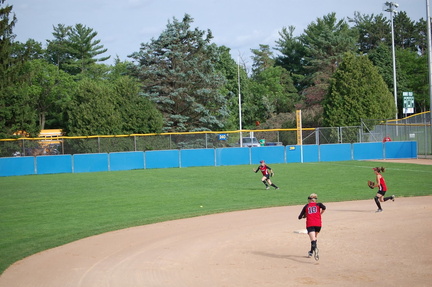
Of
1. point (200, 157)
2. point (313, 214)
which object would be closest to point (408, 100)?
point (200, 157)

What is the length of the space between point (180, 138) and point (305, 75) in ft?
177

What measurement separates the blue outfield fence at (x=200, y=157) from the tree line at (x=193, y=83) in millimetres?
8766

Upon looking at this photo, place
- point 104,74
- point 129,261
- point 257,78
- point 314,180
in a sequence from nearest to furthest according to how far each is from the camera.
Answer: point 129,261
point 314,180
point 104,74
point 257,78

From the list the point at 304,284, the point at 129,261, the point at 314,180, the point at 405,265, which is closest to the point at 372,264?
the point at 405,265

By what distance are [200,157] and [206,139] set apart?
2.92m

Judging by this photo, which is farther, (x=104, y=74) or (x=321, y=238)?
(x=104, y=74)

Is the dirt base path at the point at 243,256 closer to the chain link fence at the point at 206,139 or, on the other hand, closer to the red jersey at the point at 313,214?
the red jersey at the point at 313,214

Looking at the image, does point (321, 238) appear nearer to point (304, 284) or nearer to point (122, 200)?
point (304, 284)

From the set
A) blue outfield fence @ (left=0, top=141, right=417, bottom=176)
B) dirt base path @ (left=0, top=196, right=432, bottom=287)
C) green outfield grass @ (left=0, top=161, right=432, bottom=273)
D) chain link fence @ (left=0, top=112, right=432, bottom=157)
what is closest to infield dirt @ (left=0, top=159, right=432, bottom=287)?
dirt base path @ (left=0, top=196, right=432, bottom=287)

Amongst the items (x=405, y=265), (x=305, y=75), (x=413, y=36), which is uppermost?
(x=413, y=36)

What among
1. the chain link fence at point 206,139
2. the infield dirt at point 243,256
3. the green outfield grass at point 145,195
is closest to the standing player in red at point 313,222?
the infield dirt at point 243,256

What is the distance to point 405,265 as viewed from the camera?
11070 mm

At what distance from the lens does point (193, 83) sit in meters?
62.9

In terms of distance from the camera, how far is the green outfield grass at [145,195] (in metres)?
16.2
